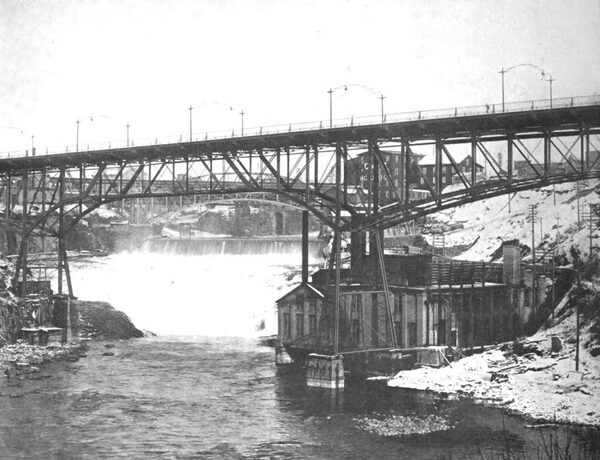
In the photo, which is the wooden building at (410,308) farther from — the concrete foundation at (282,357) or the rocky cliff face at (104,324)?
the rocky cliff face at (104,324)

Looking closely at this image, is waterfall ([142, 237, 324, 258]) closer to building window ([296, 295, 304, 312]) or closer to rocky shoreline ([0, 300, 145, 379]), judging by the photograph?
rocky shoreline ([0, 300, 145, 379])

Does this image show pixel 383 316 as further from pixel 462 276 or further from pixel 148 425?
pixel 148 425

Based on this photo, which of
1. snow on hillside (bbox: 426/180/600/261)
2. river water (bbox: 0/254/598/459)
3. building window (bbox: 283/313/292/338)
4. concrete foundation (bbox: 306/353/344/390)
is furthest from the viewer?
snow on hillside (bbox: 426/180/600/261)

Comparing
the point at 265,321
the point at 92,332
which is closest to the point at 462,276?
the point at 265,321

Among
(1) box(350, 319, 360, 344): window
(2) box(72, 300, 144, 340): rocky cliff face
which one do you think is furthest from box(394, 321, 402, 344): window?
(2) box(72, 300, 144, 340): rocky cliff face

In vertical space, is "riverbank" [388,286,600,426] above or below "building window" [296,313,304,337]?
below

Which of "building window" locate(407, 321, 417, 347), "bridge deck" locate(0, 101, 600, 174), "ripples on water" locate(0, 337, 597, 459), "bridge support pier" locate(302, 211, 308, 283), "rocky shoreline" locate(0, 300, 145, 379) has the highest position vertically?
"bridge deck" locate(0, 101, 600, 174)
